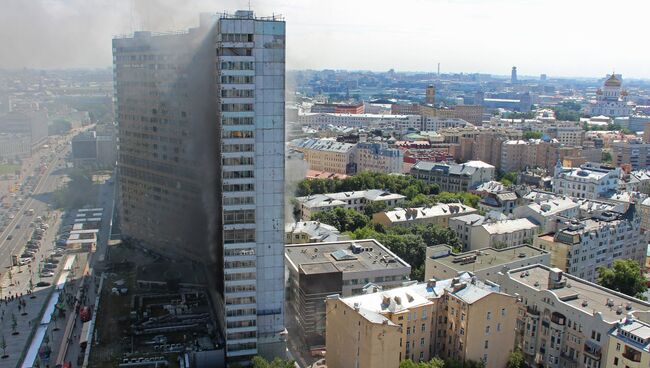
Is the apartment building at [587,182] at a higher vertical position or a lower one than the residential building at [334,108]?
lower

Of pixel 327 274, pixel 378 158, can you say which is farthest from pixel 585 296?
pixel 378 158

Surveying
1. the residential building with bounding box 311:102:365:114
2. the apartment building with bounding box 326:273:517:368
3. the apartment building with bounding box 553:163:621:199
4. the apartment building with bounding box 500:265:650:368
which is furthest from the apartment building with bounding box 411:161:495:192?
the residential building with bounding box 311:102:365:114

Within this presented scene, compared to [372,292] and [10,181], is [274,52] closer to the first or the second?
[372,292]

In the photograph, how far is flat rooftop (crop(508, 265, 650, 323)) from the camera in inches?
708

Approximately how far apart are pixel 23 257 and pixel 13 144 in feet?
53.7

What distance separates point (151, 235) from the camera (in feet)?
99.8

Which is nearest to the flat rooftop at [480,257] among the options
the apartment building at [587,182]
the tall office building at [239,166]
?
the tall office building at [239,166]

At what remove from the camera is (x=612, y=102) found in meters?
106

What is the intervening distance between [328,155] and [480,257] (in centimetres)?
2977

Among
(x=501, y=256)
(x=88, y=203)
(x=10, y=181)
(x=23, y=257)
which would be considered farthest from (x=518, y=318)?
(x=10, y=181)

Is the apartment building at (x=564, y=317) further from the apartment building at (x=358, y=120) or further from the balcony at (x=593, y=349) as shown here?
the apartment building at (x=358, y=120)

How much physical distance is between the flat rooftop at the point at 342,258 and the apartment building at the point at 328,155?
27099 millimetres

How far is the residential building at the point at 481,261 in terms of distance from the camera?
72.6ft

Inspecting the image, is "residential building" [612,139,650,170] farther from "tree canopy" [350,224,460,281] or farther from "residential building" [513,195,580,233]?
"tree canopy" [350,224,460,281]
